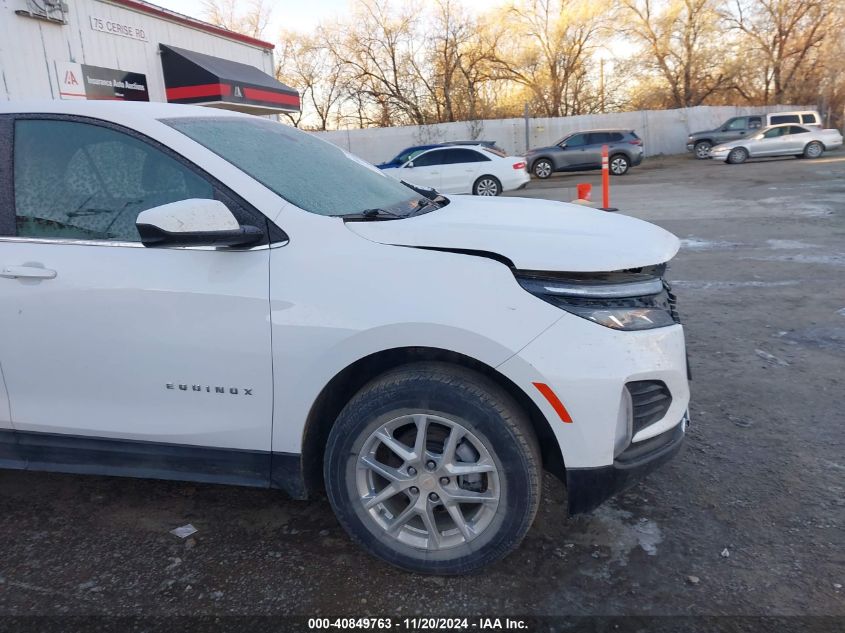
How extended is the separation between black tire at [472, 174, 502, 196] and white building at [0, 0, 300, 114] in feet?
19.3

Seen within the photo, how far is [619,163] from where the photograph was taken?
25.0 meters

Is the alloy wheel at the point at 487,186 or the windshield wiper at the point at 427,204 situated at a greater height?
the windshield wiper at the point at 427,204

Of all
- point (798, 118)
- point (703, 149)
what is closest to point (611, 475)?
point (798, 118)

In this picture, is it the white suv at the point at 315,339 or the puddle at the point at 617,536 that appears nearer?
the white suv at the point at 315,339

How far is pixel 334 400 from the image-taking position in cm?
265

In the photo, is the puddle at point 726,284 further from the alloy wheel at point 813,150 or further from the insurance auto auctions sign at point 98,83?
the alloy wheel at point 813,150

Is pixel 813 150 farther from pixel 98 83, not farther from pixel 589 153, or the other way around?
pixel 98 83

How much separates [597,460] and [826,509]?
1.33 m

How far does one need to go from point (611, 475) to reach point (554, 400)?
375mm

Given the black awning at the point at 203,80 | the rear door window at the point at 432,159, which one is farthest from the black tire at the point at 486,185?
the black awning at the point at 203,80

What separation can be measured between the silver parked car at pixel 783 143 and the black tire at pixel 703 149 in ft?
11.6

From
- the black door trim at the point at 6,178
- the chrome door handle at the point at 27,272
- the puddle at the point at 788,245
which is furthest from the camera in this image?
the puddle at the point at 788,245

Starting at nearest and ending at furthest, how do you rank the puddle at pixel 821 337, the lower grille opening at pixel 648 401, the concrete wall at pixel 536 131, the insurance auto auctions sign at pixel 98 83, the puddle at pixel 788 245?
the lower grille opening at pixel 648 401
the puddle at pixel 821 337
the puddle at pixel 788 245
the insurance auto auctions sign at pixel 98 83
the concrete wall at pixel 536 131

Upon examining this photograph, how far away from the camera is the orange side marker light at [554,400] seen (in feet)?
7.63
